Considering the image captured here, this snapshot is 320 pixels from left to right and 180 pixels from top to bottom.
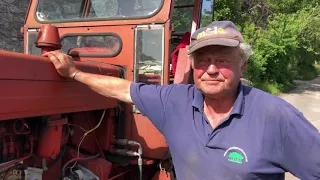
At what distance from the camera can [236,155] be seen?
1.72m

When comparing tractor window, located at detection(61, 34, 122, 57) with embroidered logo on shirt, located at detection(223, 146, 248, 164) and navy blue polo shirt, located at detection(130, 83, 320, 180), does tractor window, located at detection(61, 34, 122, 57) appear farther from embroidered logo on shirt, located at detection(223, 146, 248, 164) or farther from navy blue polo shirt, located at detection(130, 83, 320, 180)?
embroidered logo on shirt, located at detection(223, 146, 248, 164)

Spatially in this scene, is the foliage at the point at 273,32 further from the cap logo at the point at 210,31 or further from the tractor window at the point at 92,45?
the cap logo at the point at 210,31

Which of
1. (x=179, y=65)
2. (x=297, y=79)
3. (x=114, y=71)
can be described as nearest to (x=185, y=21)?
(x=179, y=65)

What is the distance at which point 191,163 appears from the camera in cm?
189

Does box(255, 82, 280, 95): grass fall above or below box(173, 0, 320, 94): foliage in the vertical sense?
below

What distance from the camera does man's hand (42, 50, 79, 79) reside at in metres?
2.24

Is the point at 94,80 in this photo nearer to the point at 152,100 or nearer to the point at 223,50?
the point at 152,100

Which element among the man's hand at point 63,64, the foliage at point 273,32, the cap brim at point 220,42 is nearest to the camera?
the cap brim at point 220,42

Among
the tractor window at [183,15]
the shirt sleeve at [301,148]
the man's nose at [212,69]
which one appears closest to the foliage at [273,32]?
the tractor window at [183,15]

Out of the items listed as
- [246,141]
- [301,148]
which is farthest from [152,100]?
[301,148]

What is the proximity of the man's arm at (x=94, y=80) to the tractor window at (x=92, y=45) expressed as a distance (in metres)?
0.98

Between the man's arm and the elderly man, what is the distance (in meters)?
0.14

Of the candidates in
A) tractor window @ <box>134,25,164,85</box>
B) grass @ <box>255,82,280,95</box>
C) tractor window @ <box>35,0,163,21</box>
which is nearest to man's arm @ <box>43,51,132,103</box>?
tractor window @ <box>134,25,164,85</box>

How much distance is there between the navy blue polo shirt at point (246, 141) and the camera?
1689 millimetres
